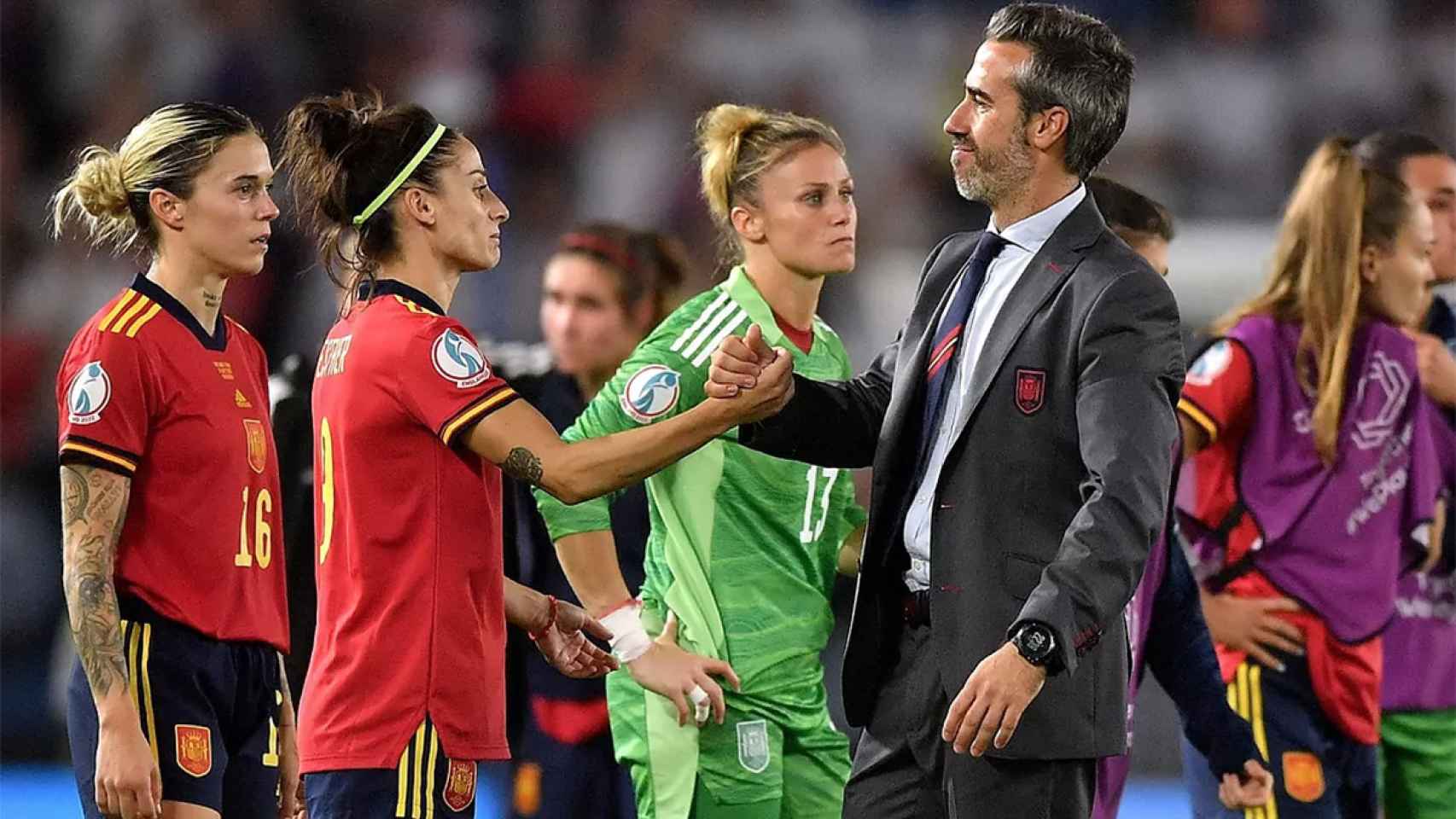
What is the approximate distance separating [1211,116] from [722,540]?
321 inches

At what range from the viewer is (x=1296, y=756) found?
209 inches

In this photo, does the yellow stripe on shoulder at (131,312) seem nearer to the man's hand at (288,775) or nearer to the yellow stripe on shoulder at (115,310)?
the yellow stripe on shoulder at (115,310)

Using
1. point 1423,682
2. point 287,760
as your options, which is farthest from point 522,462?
point 1423,682

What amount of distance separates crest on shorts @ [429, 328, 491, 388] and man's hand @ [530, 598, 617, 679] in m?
0.69

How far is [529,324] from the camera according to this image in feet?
36.3

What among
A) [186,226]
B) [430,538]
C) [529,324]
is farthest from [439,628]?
[529,324]

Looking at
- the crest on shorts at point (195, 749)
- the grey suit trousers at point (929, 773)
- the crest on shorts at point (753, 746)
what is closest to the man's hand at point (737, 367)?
the grey suit trousers at point (929, 773)

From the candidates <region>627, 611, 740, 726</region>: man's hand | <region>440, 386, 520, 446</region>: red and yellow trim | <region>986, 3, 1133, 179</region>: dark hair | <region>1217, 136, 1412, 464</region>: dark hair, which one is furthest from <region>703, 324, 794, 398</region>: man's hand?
<region>1217, 136, 1412, 464</region>: dark hair

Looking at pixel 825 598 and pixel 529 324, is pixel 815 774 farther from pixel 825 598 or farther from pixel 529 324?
pixel 529 324

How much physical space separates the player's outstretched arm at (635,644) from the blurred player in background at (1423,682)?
7.06 ft

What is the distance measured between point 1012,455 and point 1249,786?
1722mm

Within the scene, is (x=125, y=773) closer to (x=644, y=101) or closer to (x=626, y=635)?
(x=626, y=635)

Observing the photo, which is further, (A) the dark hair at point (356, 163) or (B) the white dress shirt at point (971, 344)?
(A) the dark hair at point (356, 163)

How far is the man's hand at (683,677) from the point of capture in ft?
14.8
